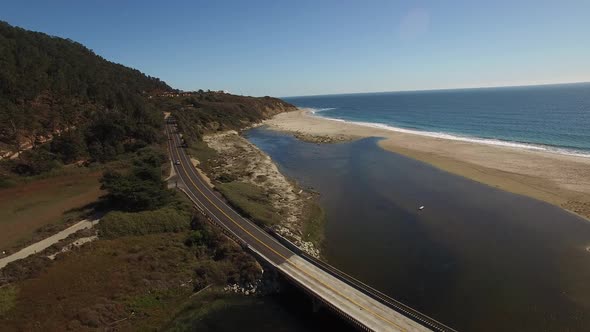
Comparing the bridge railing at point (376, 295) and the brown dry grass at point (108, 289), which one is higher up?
the brown dry grass at point (108, 289)

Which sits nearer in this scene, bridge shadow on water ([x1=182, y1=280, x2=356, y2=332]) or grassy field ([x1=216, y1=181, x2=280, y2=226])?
bridge shadow on water ([x1=182, y1=280, x2=356, y2=332])

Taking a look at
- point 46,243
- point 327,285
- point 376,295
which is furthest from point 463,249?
point 46,243

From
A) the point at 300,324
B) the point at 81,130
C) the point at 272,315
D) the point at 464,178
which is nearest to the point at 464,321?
the point at 300,324

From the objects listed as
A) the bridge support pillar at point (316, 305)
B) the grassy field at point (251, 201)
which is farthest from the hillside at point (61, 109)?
the bridge support pillar at point (316, 305)

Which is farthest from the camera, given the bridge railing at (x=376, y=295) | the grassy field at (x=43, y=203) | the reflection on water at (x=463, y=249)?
the grassy field at (x=43, y=203)

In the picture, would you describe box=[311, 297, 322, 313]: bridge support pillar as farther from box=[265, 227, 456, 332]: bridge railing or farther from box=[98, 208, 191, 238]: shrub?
box=[98, 208, 191, 238]: shrub

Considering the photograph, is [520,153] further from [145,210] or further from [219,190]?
[145,210]

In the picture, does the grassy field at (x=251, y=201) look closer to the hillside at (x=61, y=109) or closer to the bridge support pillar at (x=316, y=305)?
the bridge support pillar at (x=316, y=305)

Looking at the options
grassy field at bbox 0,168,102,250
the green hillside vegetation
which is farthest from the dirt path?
the green hillside vegetation
